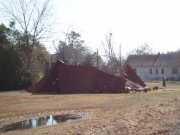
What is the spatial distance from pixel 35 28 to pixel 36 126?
41.1 m

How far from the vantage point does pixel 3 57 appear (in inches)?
1868

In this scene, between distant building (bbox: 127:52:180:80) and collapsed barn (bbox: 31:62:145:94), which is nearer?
collapsed barn (bbox: 31:62:145:94)

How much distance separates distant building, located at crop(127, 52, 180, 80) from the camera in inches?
3661

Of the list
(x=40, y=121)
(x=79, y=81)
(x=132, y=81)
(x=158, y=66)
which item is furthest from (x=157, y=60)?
(x=40, y=121)

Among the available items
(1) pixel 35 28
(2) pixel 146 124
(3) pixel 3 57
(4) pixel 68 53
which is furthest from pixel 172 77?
(2) pixel 146 124

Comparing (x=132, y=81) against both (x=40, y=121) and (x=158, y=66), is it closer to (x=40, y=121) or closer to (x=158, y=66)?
(x=40, y=121)

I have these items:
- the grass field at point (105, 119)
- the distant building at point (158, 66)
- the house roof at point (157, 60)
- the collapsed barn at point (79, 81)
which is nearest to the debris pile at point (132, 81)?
the collapsed barn at point (79, 81)

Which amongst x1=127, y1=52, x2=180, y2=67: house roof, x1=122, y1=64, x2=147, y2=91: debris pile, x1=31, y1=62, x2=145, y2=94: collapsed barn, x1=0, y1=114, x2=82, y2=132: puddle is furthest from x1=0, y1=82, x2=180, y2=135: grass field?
x1=127, y1=52, x2=180, y2=67: house roof

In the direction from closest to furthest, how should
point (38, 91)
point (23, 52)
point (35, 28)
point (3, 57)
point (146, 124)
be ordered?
point (146, 124) → point (38, 91) → point (3, 57) → point (23, 52) → point (35, 28)

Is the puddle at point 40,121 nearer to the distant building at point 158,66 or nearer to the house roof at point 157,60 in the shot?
the distant building at point 158,66

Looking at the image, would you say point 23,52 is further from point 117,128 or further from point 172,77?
point 172,77

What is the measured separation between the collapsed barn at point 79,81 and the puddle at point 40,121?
19.7m

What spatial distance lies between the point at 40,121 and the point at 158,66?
79.0 meters

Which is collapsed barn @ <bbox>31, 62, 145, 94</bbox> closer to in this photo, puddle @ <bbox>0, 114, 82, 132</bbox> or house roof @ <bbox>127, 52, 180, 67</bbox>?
puddle @ <bbox>0, 114, 82, 132</bbox>
